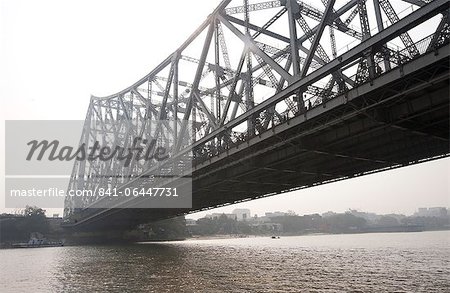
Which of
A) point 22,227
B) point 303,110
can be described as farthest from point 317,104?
point 22,227

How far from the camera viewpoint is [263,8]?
3866 centimetres

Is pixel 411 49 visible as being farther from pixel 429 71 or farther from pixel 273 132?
pixel 273 132

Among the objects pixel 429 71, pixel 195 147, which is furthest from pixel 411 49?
pixel 195 147

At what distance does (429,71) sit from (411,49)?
2.10 m

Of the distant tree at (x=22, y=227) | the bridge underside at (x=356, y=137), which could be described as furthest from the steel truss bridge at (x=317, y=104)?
the distant tree at (x=22, y=227)

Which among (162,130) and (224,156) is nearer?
(224,156)

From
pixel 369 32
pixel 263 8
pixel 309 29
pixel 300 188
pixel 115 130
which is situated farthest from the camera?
pixel 115 130

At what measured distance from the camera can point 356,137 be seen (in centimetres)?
3422

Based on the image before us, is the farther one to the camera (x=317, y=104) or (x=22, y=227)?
(x=22, y=227)

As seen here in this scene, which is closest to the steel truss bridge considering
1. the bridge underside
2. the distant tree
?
the bridge underside

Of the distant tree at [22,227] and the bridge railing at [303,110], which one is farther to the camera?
the distant tree at [22,227]

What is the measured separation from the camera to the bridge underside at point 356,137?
24297 millimetres

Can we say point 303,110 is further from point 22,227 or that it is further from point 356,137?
point 22,227

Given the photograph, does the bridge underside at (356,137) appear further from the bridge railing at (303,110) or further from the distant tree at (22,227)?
the distant tree at (22,227)
